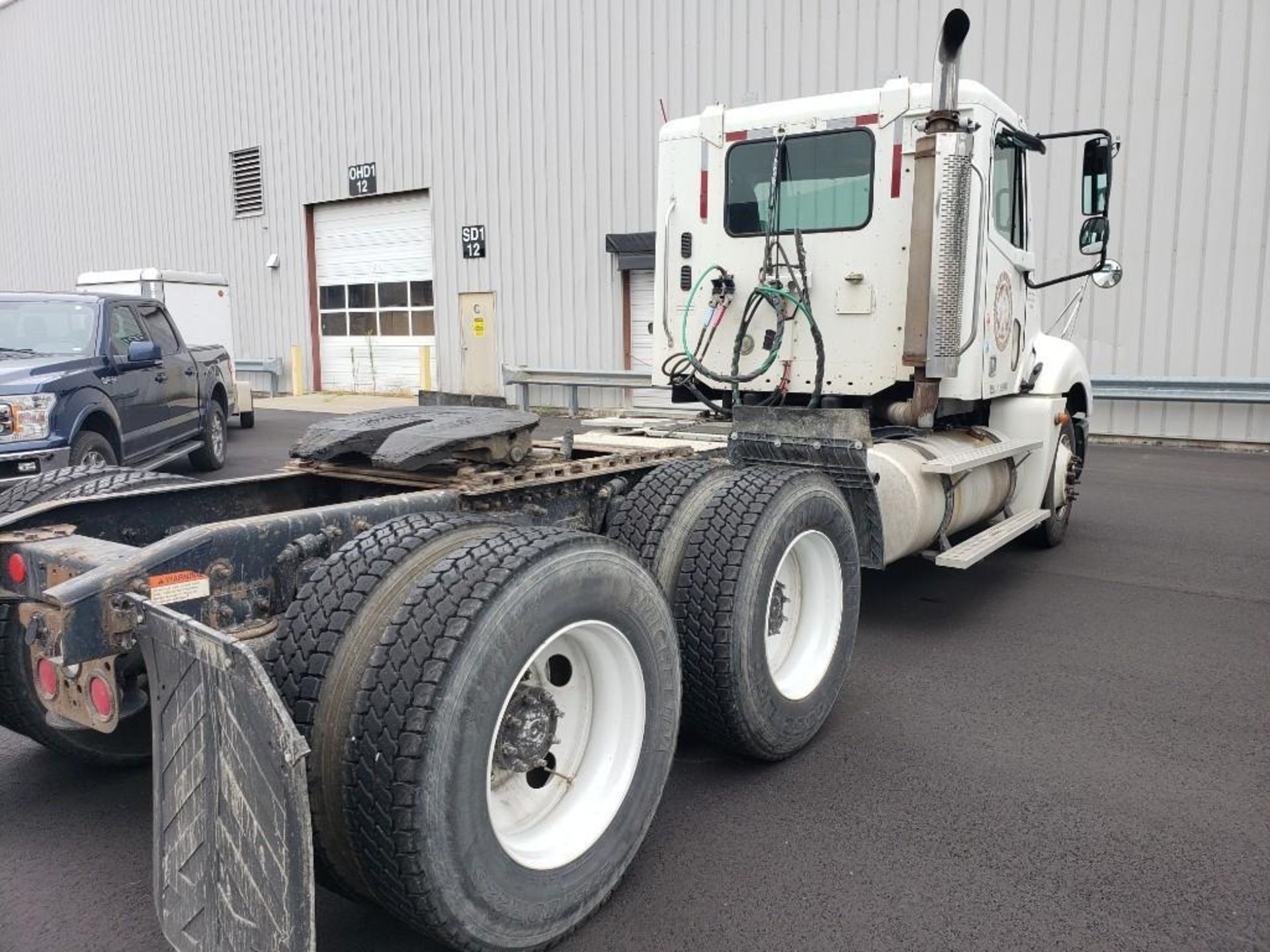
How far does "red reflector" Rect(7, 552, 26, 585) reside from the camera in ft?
9.18

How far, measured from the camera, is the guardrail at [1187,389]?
11922 millimetres

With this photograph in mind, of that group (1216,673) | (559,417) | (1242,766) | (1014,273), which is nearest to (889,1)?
(559,417)

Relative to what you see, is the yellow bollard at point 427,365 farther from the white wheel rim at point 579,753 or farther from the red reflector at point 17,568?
the white wheel rim at point 579,753

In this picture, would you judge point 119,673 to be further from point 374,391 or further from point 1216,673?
point 374,391

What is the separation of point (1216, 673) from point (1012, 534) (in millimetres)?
1383

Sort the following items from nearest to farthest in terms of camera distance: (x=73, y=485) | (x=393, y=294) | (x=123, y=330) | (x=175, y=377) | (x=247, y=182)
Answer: (x=73, y=485) < (x=123, y=330) < (x=175, y=377) < (x=393, y=294) < (x=247, y=182)

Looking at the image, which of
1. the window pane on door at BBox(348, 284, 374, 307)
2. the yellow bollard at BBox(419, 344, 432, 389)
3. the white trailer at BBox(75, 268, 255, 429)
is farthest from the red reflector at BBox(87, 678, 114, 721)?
the window pane on door at BBox(348, 284, 374, 307)

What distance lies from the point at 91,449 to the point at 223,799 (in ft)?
22.4

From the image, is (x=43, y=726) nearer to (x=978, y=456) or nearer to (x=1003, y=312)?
(x=978, y=456)

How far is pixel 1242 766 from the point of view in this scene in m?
3.82

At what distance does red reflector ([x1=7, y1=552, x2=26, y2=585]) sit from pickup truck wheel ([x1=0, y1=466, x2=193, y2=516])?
2.00 feet

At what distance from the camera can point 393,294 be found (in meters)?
21.4

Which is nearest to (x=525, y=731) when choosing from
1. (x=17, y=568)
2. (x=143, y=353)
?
(x=17, y=568)

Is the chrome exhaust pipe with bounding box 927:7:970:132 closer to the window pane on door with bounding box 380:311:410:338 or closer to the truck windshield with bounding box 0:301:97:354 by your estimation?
the truck windshield with bounding box 0:301:97:354
